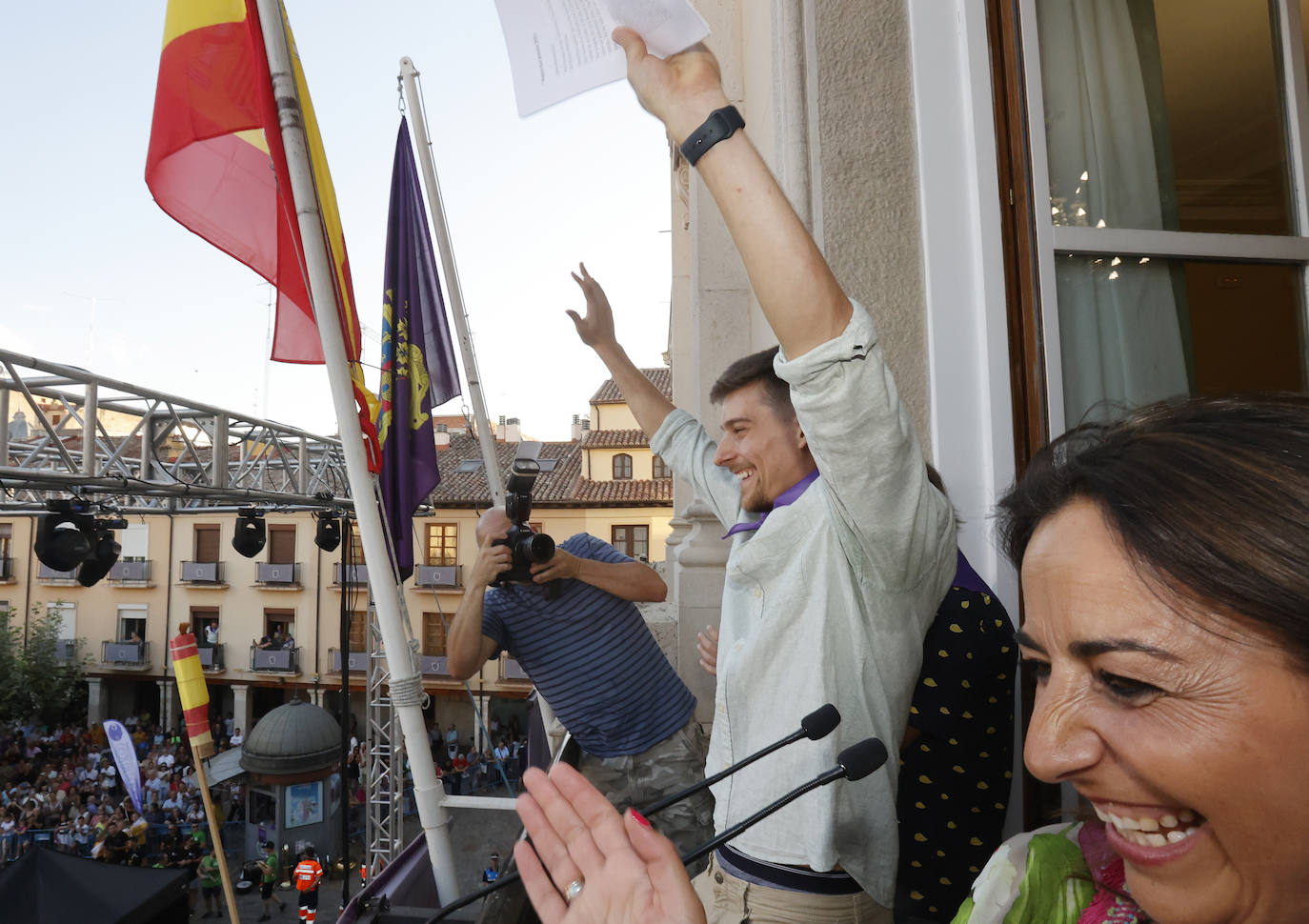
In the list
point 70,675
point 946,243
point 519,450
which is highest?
point 946,243

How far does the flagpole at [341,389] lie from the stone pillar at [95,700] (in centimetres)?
3202

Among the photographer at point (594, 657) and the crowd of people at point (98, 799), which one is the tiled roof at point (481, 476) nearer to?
the crowd of people at point (98, 799)

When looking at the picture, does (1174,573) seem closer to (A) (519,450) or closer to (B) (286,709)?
(A) (519,450)

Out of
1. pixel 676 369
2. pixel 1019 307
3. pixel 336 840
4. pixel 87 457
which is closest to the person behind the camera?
pixel 1019 307

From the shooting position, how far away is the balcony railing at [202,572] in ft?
90.5

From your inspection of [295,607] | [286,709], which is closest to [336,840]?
[286,709]

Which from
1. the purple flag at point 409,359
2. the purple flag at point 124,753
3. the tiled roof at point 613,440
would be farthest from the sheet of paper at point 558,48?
the tiled roof at point 613,440

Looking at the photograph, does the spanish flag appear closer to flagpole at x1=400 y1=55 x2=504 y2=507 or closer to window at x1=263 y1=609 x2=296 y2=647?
flagpole at x1=400 y1=55 x2=504 y2=507

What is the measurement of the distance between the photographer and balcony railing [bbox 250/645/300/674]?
1063 inches

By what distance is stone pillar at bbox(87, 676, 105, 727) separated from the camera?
90.5ft

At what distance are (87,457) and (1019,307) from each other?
28.9ft

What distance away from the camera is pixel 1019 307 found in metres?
2.07

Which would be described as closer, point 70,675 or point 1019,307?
point 1019,307

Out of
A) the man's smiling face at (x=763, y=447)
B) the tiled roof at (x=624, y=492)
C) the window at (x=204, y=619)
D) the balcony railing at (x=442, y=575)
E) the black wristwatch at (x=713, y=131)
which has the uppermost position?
the tiled roof at (x=624, y=492)
